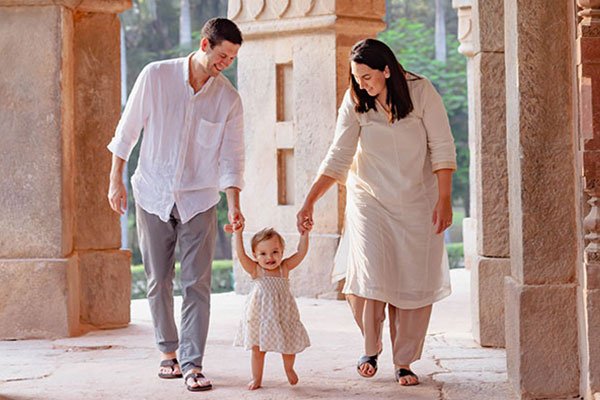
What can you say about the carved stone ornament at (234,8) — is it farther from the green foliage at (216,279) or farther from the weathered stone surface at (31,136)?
the green foliage at (216,279)

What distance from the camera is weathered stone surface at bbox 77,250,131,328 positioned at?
7.45 meters

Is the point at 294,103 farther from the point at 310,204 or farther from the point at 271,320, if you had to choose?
the point at 271,320

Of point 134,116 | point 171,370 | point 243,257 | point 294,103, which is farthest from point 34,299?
point 294,103

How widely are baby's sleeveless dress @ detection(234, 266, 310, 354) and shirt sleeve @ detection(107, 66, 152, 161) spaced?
873 millimetres

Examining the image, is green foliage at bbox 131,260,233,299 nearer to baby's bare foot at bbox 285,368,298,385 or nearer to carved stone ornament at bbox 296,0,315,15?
carved stone ornament at bbox 296,0,315,15

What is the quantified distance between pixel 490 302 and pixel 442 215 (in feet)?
4.62

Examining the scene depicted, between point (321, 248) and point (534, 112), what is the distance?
4.24 meters

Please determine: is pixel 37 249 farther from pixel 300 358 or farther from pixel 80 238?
pixel 300 358

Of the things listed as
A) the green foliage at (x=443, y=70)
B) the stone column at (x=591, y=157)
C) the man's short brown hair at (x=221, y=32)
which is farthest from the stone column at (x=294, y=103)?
the green foliage at (x=443, y=70)

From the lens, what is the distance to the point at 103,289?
7.48 m

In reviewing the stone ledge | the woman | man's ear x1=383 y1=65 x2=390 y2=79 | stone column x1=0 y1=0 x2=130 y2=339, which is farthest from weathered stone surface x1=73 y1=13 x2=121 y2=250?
man's ear x1=383 y1=65 x2=390 y2=79

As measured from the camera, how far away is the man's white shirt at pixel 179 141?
545cm

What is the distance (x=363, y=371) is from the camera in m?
5.47

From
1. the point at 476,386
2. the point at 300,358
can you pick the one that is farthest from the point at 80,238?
the point at 476,386
